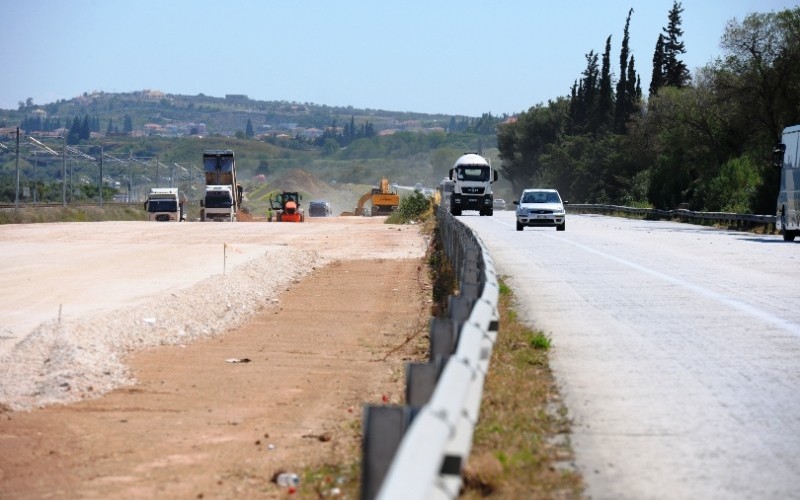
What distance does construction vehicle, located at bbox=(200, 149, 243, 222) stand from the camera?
260ft

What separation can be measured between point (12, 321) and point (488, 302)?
1166 centimetres

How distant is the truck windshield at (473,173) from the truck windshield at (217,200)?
49.4 ft

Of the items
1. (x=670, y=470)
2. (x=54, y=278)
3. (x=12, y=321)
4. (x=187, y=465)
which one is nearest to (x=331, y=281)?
(x=54, y=278)

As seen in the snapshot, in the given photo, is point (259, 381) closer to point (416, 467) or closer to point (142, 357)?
point (142, 357)

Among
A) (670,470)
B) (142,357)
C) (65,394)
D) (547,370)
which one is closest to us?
(670,470)

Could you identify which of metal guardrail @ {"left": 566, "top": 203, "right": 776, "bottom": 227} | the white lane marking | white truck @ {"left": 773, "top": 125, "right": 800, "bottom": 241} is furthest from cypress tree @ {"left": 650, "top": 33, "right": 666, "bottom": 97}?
the white lane marking

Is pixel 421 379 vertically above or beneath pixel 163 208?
above

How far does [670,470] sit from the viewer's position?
7574mm

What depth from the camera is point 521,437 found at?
27.5 feet

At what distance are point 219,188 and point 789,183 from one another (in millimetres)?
46173

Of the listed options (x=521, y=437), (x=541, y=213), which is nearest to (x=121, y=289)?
(x=521, y=437)

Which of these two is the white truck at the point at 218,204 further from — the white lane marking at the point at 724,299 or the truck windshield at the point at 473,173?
the white lane marking at the point at 724,299

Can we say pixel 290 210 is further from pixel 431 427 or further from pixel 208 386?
pixel 431 427

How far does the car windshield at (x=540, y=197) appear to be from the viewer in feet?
163
